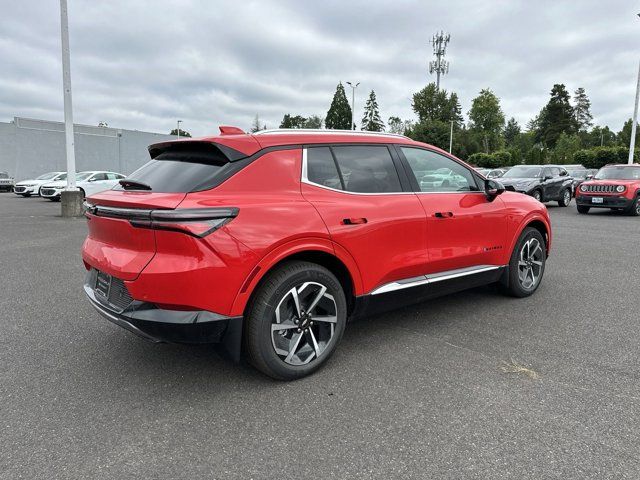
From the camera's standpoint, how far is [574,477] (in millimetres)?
2154


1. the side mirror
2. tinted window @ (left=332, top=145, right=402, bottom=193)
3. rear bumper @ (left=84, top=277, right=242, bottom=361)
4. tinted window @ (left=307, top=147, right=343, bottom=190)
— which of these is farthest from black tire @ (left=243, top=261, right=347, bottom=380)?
the side mirror

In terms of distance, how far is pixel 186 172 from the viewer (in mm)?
3016

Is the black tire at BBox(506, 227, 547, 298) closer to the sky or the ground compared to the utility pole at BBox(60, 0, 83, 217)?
closer to the ground

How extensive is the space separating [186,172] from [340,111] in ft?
291

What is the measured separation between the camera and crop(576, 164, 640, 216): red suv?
14383 mm

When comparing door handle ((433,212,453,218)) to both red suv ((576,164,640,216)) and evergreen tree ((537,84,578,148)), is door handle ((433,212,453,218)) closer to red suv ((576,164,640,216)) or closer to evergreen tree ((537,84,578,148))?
red suv ((576,164,640,216))

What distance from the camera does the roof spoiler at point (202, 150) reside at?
3.00 m

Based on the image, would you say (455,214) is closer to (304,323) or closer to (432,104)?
(304,323)

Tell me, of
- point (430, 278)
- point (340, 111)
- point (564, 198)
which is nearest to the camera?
point (430, 278)

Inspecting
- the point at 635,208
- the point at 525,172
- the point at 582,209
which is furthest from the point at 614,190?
the point at 525,172

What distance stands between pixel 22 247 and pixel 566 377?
29.7 feet

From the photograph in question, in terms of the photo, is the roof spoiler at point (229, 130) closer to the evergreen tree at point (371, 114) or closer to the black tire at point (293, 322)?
the black tire at point (293, 322)

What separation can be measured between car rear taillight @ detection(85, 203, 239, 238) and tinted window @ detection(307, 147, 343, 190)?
772 mm

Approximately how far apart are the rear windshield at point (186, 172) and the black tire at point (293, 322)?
28.2 inches
